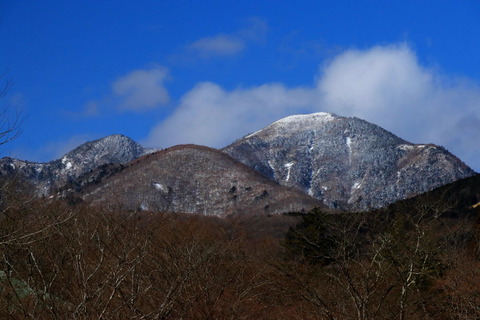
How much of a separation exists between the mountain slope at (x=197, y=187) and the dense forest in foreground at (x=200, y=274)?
117 m

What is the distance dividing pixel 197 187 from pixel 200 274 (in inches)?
5715

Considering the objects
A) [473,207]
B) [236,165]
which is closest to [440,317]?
[473,207]

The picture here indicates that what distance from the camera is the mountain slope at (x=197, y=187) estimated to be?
150 m

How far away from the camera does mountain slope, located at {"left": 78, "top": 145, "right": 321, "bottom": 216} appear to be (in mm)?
149500

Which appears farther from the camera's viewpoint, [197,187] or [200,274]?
[197,187]

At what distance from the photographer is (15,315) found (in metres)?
10.8

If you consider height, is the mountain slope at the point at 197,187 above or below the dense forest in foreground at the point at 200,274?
above

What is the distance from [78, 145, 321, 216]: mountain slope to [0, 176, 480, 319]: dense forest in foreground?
117 metres

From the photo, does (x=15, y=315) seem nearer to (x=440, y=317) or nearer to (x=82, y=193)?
(x=440, y=317)

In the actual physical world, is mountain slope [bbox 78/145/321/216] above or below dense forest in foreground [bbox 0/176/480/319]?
above

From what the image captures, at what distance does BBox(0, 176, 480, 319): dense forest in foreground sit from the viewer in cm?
919

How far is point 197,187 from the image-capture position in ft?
529

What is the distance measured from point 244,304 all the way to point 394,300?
24.3 feet

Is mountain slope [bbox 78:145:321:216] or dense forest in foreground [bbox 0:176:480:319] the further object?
mountain slope [bbox 78:145:321:216]
